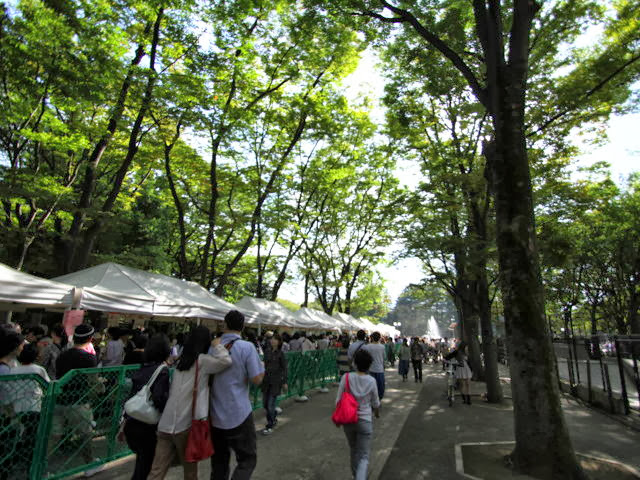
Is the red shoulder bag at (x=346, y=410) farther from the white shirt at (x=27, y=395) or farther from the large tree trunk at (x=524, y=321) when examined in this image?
the white shirt at (x=27, y=395)

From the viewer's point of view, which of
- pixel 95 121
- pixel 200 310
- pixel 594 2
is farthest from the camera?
pixel 95 121

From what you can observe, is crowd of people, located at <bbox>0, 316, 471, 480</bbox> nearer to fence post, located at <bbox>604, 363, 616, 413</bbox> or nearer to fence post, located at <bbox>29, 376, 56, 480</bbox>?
fence post, located at <bbox>29, 376, 56, 480</bbox>

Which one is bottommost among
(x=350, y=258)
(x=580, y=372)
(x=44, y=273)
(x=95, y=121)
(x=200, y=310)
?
(x=580, y=372)

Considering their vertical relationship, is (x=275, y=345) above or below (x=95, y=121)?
below

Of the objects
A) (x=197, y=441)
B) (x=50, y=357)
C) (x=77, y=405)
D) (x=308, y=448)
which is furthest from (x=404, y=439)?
(x=50, y=357)

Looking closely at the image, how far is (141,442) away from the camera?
3.20 metres

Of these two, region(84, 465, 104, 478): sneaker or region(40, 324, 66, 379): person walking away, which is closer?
region(84, 465, 104, 478): sneaker

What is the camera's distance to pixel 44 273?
19.1 m

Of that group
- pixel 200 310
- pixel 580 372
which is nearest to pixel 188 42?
pixel 200 310

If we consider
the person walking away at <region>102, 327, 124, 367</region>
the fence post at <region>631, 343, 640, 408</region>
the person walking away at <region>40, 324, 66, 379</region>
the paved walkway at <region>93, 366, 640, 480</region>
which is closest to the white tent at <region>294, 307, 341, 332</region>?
the paved walkway at <region>93, 366, 640, 480</region>

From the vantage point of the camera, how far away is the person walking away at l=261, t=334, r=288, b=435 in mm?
6892

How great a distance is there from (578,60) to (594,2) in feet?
4.70

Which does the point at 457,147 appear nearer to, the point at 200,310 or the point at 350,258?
the point at 200,310

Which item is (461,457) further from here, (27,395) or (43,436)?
(27,395)
